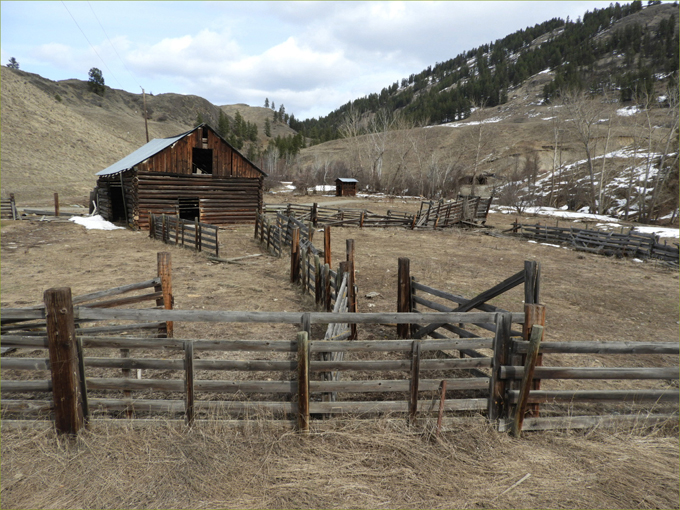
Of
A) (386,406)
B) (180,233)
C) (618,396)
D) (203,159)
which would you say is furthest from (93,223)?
(618,396)

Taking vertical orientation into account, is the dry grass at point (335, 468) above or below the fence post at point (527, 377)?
below

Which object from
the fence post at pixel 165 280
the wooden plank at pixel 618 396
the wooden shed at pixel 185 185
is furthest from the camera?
the wooden shed at pixel 185 185

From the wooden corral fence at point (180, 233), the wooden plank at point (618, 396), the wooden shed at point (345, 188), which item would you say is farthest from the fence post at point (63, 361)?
the wooden shed at point (345, 188)

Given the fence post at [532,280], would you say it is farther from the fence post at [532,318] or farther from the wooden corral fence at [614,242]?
the wooden corral fence at [614,242]

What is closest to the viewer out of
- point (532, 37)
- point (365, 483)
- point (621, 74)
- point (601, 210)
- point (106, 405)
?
point (365, 483)

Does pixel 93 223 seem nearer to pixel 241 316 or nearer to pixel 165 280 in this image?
pixel 165 280

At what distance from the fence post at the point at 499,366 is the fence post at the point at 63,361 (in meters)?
4.71

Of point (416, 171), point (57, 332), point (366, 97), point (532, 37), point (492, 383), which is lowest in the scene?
point (492, 383)

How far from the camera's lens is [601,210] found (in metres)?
36.7

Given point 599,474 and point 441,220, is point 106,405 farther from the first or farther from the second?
point 441,220

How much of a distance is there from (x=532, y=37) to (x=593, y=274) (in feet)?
750

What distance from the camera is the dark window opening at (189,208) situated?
947 inches

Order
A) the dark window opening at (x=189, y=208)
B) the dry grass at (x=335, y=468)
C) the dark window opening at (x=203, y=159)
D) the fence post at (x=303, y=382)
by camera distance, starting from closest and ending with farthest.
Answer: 1. the dry grass at (x=335, y=468)
2. the fence post at (x=303, y=382)
3. the dark window opening at (x=189, y=208)
4. the dark window opening at (x=203, y=159)

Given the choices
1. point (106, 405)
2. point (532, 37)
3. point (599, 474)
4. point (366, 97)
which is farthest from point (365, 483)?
point (532, 37)
